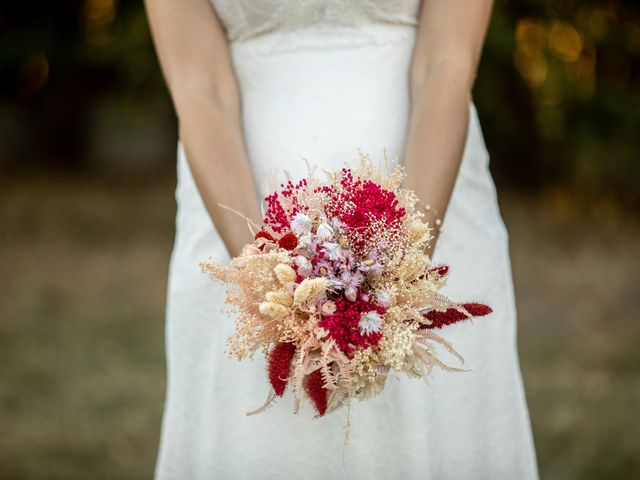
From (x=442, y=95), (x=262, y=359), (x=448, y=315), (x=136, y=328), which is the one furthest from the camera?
(x=136, y=328)

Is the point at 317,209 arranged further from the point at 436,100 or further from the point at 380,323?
the point at 436,100

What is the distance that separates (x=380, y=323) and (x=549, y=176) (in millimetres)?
6432

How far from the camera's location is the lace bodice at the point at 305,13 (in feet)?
6.95

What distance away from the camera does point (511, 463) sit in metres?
2.22

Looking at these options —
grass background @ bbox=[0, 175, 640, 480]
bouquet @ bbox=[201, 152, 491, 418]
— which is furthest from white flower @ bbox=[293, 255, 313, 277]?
grass background @ bbox=[0, 175, 640, 480]

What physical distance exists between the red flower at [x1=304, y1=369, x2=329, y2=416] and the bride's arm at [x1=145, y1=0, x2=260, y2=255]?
18.8 inches

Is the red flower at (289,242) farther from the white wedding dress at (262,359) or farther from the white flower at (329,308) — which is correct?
the white wedding dress at (262,359)

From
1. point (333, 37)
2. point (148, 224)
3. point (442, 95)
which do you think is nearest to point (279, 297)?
point (442, 95)

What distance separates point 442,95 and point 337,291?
26.5 inches

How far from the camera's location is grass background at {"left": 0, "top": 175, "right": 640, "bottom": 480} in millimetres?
3986

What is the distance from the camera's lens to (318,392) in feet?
5.12

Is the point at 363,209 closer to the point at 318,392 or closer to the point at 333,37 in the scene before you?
the point at 318,392

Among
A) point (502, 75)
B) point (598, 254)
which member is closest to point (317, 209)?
point (598, 254)

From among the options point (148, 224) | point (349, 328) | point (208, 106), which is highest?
point (148, 224)
